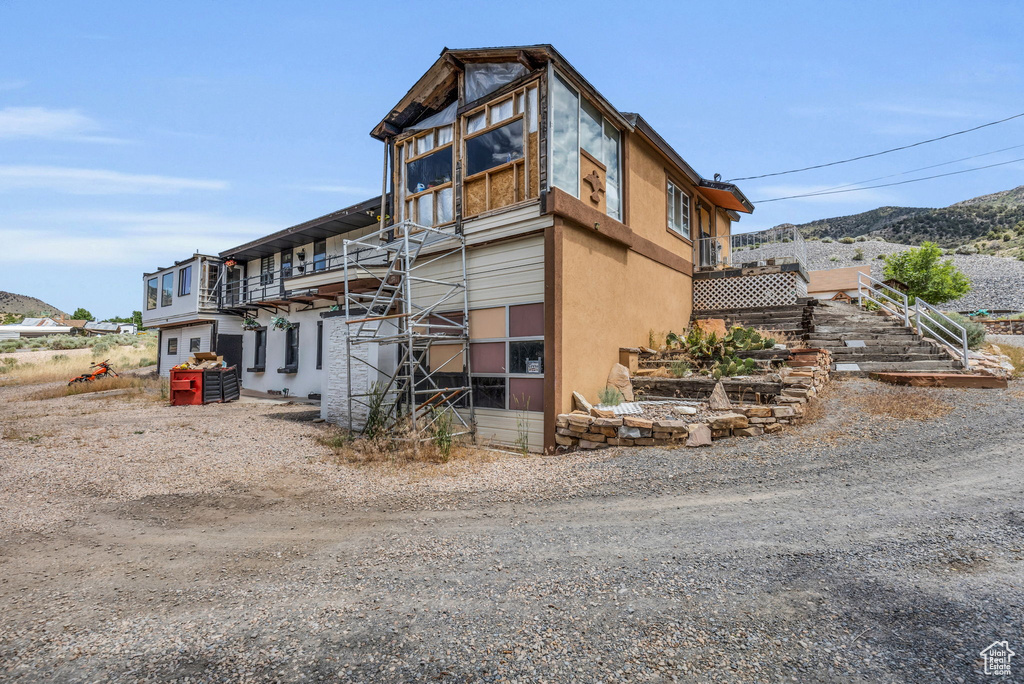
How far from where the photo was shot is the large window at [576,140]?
9047 millimetres

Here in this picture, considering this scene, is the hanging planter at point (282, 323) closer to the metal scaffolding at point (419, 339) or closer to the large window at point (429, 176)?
the metal scaffolding at point (419, 339)

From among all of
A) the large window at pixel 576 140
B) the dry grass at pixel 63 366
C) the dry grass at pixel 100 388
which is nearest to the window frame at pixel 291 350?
the dry grass at pixel 100 388

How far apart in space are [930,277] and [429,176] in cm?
3854

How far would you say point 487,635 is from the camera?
2953 millimetres

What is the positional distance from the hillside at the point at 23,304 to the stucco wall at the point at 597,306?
117366 mm

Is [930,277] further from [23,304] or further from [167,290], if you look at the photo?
[23,304]

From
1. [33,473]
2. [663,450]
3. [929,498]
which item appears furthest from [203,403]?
[929,498]

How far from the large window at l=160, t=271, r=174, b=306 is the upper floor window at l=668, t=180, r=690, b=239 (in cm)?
2356

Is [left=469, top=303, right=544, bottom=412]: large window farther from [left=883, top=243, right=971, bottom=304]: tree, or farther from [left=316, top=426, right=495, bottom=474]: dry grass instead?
[left=883, top=243, right=971, bottom=304]: tree

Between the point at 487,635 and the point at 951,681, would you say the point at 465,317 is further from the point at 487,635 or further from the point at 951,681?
the point at 951,681

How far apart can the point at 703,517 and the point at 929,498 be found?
2298mm

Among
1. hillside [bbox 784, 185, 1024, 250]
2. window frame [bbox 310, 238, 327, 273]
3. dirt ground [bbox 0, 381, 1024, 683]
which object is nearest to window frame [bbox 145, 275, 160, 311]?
window frame [bbox 310, 238, 327, 273]

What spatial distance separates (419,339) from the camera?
9.98 meters

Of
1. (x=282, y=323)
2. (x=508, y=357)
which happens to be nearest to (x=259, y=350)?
(x=282, y=323)
